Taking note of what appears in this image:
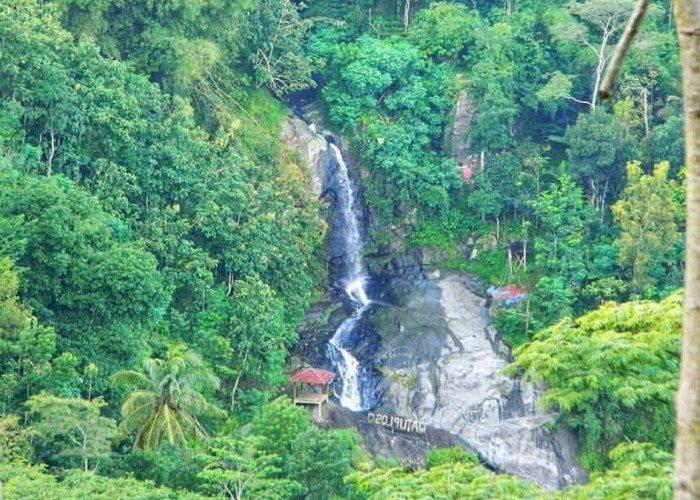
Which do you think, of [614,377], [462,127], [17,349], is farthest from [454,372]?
[614,377]

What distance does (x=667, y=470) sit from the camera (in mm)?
7547

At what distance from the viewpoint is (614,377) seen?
8961 mm

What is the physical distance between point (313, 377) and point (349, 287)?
460cm

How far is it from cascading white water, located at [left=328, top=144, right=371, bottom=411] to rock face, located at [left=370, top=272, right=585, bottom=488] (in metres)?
0.56

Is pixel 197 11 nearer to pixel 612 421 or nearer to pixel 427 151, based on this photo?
pixel 427 151

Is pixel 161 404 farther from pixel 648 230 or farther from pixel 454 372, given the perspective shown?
pixel 648 230

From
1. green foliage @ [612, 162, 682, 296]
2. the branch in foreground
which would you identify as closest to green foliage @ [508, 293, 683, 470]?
the branch in foreground

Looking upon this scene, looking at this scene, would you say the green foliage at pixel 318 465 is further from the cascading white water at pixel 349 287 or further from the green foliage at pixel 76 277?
the cascading white water at pixel 349 287

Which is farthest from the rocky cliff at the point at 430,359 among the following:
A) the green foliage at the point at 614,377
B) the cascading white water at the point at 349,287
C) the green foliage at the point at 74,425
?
the green foliage at the point at 614,377

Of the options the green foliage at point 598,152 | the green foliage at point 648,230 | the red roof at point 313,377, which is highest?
the green foliage at point 598,152

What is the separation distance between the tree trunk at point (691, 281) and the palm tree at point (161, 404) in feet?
45.6

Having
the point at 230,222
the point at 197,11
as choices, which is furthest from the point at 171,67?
the point at 230,222

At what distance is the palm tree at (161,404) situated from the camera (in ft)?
52.8

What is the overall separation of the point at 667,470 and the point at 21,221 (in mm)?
11807
